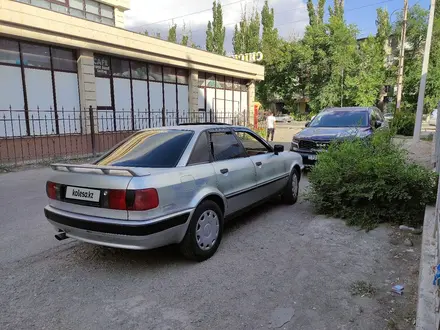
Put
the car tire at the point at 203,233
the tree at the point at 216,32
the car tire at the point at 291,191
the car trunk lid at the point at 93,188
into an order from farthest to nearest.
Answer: the tree at the point at 216,32
the car tire at the point at 291,191
the car tire at the point at 203,233
the car trunk lid at the point at 93,188

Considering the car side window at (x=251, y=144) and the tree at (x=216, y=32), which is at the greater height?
the tree at (x=216, y=32)

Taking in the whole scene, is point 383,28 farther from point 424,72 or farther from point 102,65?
point 102,65

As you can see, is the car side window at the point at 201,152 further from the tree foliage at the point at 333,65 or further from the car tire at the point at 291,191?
the tree foliage at the point at 333,65

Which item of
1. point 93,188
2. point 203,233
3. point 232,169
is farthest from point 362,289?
point 93,188

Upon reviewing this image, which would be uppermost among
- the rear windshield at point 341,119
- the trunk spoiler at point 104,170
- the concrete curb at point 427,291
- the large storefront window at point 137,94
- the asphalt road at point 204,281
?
the large storefront window at point 137,94

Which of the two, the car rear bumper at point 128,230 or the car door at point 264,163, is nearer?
the car rear bumper at point 128,230

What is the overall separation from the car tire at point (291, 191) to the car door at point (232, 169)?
1.30m

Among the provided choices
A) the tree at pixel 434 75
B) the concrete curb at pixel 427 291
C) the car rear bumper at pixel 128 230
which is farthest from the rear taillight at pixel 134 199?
the tree at pixel 434 75

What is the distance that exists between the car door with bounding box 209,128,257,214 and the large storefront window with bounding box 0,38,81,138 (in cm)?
890

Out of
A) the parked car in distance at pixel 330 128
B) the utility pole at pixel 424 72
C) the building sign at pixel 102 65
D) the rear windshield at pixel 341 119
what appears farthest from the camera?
the utility pole at pixel 424 72

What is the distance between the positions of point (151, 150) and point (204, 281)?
1613 millimetres

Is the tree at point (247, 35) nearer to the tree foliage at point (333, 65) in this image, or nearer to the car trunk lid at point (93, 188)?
the tree foliage at point (333, 65)

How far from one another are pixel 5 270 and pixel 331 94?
4079 cm

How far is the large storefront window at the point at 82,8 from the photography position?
653 inches
